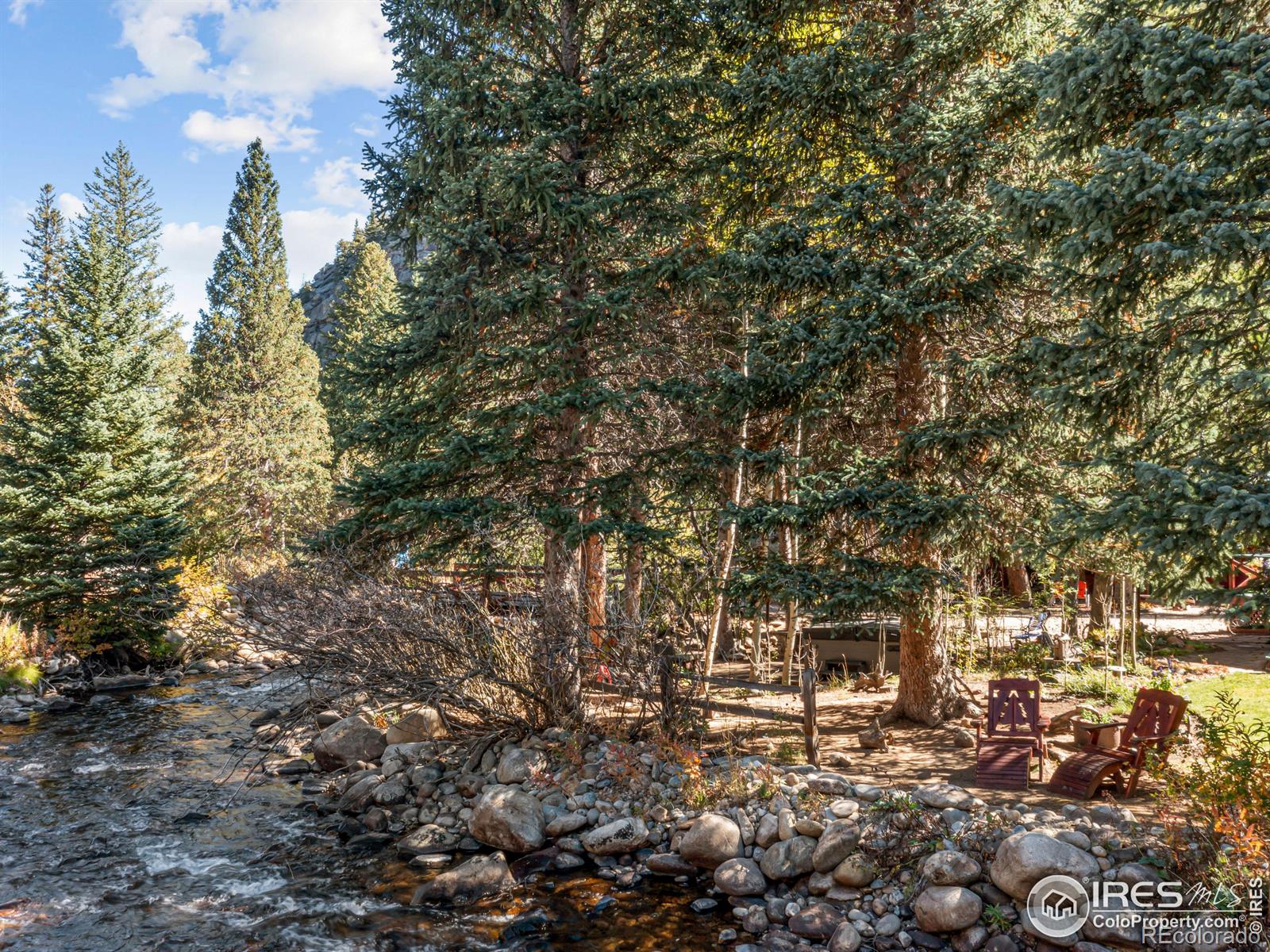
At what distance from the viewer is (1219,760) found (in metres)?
5.73

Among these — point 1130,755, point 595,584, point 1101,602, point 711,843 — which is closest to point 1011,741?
point 1130,755

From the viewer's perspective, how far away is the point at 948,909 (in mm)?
5621

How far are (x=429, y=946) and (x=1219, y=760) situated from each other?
639cm

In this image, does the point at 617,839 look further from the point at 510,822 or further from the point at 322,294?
the point at 322,294

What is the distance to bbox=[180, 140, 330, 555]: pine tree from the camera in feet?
82.2

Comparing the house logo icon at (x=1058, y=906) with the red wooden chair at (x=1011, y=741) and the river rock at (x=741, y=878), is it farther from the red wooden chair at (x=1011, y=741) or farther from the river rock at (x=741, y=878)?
the river rock at (x=741, y=878)

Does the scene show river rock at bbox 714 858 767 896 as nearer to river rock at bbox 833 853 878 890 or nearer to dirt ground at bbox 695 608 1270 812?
river rock at bbox 833 853 878 890

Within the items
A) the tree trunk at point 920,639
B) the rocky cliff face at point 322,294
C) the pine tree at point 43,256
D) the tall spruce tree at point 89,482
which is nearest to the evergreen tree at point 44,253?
the pine tree at point 43,256

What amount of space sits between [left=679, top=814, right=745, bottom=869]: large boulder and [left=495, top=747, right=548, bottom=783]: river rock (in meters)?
2.13

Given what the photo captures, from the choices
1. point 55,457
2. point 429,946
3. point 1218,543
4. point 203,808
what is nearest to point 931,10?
point 1218,543

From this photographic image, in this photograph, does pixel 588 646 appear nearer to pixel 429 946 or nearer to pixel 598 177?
pixel 429 946

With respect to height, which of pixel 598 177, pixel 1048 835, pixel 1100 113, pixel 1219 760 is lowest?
pixel 1048 835

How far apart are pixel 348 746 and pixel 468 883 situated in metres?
4.24

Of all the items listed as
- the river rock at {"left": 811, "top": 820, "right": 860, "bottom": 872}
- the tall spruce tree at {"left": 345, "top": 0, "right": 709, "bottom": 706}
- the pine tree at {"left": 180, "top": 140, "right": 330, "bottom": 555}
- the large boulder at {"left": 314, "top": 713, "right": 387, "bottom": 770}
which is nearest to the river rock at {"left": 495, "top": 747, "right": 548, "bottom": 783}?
the tall spruce tree at {"left": 345, "top": 0, "right": 709, "bottom": 706}
